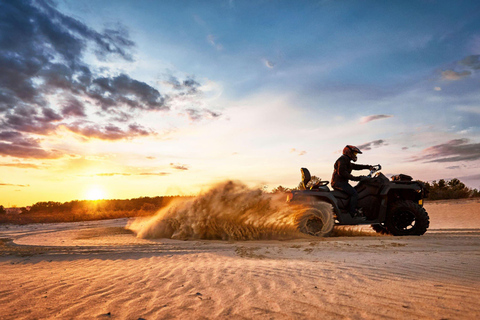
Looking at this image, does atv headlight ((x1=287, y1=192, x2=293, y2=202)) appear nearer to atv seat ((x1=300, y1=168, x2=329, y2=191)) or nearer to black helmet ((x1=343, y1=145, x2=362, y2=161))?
atv seat ((x1=300, y1=168, x2=329, y2=191))

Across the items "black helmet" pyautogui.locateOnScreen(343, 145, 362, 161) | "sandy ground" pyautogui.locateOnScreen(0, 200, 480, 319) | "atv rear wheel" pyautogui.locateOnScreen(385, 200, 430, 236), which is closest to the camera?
"sandy ground" pyautogui.locateOnScreen(0, 200, 480, 319)

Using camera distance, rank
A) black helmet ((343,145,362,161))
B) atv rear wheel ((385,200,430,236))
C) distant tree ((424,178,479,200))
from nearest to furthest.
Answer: atv rear wheel ((385,200,430,236)), black helmet ((343,145,362,161)), distant tree ((424,178,479,200))

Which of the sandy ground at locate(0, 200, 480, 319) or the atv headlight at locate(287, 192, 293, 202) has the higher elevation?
the atv headlight at locate(287, 192, 293, 202)

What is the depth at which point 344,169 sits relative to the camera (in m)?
8.98

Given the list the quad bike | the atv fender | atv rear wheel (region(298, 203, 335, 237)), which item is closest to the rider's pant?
the quad bike

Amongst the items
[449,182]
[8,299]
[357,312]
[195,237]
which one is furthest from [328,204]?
[449,182]

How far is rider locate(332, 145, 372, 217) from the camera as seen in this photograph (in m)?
8.97

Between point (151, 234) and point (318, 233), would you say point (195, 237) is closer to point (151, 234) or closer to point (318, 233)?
point (151, 234)

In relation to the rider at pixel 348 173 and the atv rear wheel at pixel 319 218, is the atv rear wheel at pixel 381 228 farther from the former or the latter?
the atv rear wheel at pixel 319 218

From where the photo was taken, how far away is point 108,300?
3.33 m

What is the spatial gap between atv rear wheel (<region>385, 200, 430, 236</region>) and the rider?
102 cm

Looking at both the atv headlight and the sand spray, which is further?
the sand spray

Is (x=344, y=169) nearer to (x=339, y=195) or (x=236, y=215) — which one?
(x=339, y=195)

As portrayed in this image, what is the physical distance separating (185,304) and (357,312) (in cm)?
163
